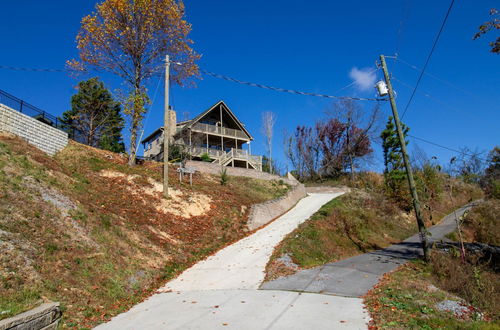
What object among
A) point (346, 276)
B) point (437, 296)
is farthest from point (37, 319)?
point (437, 296)

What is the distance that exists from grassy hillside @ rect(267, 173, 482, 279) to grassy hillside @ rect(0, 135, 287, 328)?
357 cm

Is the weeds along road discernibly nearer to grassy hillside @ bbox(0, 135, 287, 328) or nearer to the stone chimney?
grassy hillside @ bbox(0, 135, 287, 328)

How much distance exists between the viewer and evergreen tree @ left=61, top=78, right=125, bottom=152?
33375mm

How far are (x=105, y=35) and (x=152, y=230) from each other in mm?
15893

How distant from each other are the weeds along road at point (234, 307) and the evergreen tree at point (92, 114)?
91.7 ft

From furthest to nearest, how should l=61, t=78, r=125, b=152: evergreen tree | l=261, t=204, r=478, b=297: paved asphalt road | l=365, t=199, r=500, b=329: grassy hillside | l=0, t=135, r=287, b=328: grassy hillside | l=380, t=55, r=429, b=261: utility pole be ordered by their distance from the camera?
l=61, t=78, r=125, b=152: evergreen tree, l=380, t=55, r=429, b=261: utility pole, l=261, t=204, r=478, b=297: paved asphalt road, l=0, t=135, r=287, b=328: grassy hillside, l=365, t=199, r=500, b=329: grassy hillside

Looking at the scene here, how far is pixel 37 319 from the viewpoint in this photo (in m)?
5.23

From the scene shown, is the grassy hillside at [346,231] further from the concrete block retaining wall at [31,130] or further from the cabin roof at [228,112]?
the cabin roof at [228,112]

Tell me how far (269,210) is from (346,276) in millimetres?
10471

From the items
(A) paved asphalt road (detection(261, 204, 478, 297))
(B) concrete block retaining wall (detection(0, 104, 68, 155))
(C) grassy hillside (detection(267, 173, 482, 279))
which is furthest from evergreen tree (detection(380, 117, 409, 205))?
(B) concrete block retaining wall (detection(0, 104, 68, 155))

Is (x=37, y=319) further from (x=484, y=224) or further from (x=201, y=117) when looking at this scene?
(x=201, y=117)

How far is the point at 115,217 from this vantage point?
38.7 ft

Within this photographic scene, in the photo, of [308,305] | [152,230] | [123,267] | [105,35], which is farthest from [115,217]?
[105,35]

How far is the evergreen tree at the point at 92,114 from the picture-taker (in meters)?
33.4
